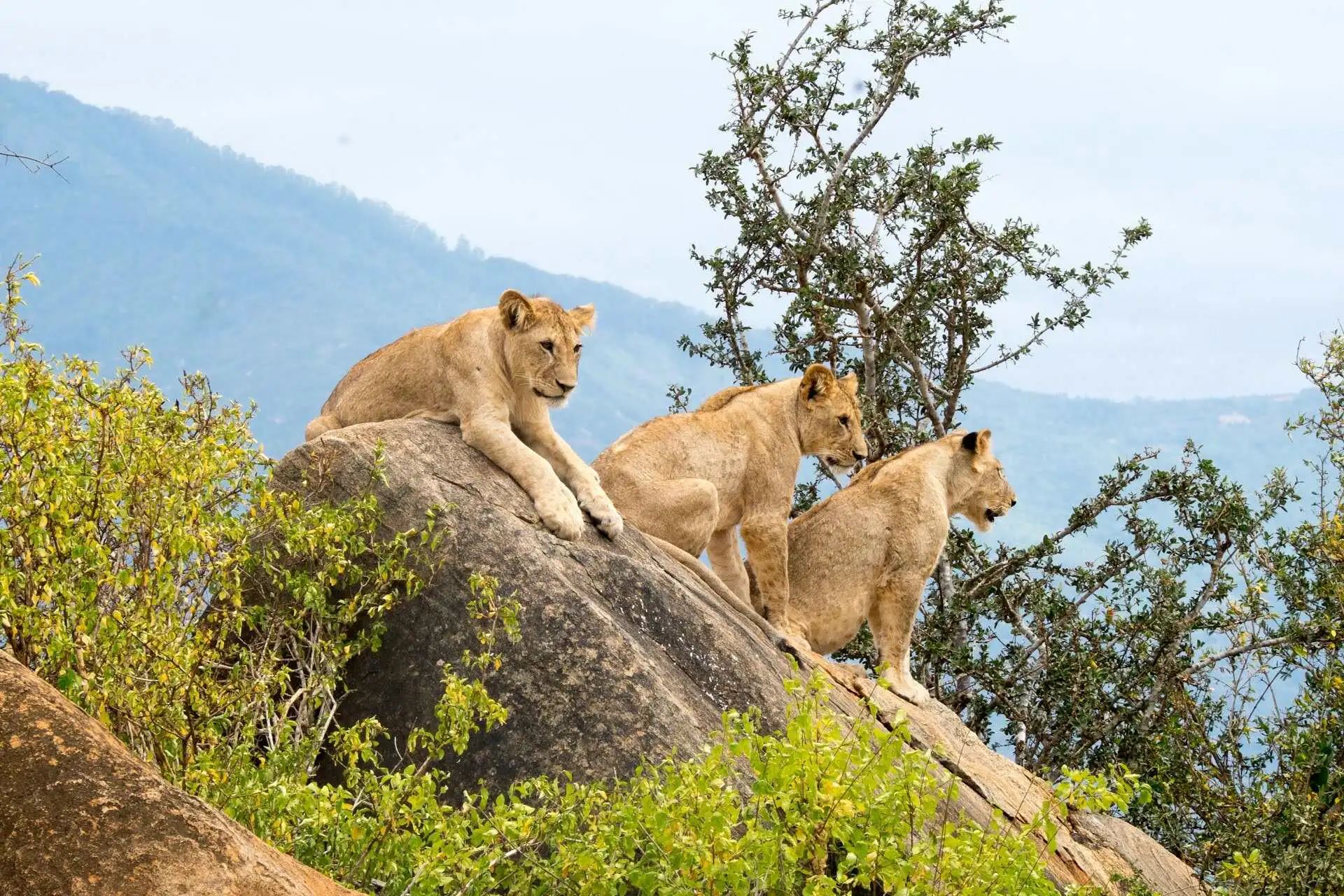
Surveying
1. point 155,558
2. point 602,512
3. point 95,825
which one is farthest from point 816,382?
point 95,825

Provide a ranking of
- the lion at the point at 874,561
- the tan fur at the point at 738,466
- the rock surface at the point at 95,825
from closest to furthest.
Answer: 1. the rock surface at the point at 95,825
2. the tan fur at the point at 738,466
3. the lion at the point at 874,561

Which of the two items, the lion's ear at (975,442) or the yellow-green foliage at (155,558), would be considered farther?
the lion's ear at (975,442)

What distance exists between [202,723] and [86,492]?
1224mm

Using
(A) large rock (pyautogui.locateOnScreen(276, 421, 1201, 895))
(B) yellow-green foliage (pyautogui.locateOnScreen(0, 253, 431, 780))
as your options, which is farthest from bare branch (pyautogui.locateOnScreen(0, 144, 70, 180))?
(A) large rock (pyautogui.locateOnScreen(276, 421, 1201, 895))

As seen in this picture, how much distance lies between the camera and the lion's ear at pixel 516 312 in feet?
32.8

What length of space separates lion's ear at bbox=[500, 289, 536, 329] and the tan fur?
5.86 feet

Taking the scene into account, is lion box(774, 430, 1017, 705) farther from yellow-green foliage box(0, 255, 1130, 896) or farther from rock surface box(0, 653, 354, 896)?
rock surface box(0, 653, 354, 896)

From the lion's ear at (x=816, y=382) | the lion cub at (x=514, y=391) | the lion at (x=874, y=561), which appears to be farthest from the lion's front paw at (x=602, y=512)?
the lion's ear at (x=816, y=382)

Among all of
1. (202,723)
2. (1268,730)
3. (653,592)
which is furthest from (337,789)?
(1268,730)

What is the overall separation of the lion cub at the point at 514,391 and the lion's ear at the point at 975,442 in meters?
4.07

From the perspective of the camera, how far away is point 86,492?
23.8 ft

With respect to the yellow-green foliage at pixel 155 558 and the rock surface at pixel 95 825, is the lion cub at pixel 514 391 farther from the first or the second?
the rock surface at pixel 95 825

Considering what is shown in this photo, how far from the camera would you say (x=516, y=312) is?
32.9 ft

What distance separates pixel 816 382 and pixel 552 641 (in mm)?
4592
